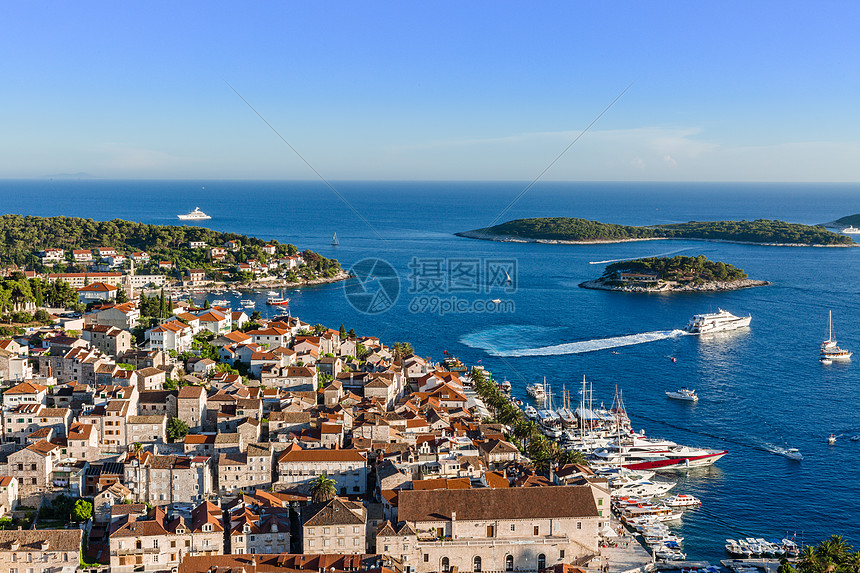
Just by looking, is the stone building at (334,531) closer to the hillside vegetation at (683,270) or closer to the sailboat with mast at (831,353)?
the sailboat with mast at (831,353)

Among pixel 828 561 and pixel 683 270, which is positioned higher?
pixel 683 270

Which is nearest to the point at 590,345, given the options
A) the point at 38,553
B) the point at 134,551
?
the point at 134,551

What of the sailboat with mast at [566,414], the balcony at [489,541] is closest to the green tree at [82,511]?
the balcony at [489,541]

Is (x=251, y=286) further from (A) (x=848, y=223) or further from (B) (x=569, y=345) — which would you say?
(A) (x=848, y=223)

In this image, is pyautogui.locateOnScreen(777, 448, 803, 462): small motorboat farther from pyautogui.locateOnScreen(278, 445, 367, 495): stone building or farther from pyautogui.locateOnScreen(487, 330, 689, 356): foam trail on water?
pyautogui.locateOnScreen(278, 445, 367, 495): stone building

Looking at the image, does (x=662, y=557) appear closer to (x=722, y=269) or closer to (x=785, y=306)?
(x=785, y=306)

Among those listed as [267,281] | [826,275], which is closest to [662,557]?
[267,281]
